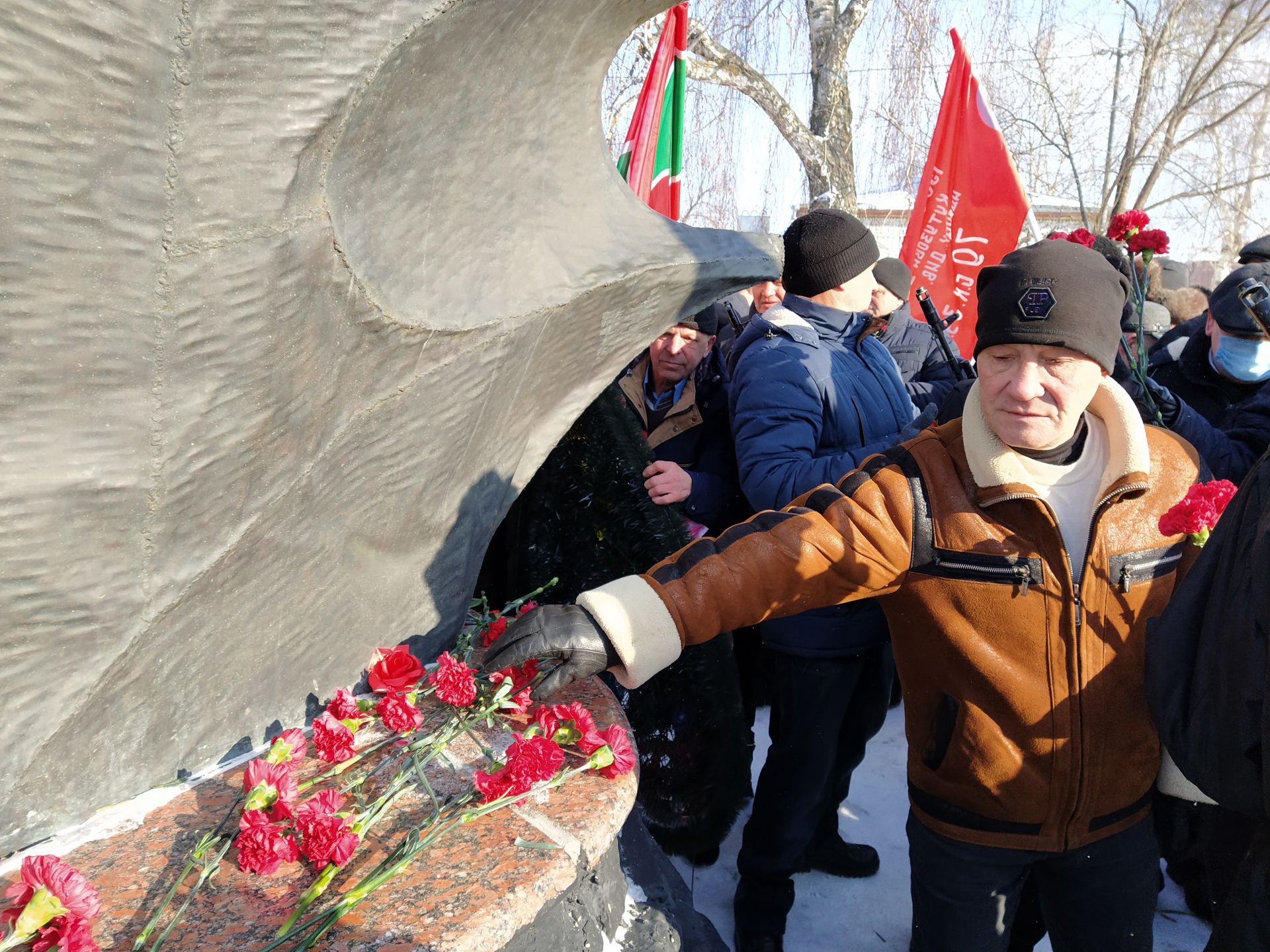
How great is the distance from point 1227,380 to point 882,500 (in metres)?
2.00

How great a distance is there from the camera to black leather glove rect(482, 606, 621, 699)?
157 cm

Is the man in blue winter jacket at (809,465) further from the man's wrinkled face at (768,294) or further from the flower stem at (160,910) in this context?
the flower stem at (160,910)

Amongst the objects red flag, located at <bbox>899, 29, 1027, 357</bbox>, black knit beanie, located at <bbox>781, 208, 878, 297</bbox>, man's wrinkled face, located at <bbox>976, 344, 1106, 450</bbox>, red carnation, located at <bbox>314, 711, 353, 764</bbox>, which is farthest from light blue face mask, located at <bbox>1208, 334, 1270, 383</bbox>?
red carnation, located at <bbox>314, 711, 353, 764</bbox>

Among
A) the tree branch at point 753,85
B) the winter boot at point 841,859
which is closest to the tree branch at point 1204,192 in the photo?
the tree branch at point 753,85

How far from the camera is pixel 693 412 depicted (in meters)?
3.13

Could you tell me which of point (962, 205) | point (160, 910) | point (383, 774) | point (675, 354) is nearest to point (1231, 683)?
point (383, 774)

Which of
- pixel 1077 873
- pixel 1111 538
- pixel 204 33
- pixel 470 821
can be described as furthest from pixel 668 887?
pixel 204 33

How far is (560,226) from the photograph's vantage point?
1.71 meters

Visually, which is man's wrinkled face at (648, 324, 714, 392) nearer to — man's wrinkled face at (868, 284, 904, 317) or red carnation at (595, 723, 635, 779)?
man's wrinkled face at (868, 284, 904, 317)

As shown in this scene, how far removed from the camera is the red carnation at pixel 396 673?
1616 millimetres

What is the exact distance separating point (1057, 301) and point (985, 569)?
0.50 meters

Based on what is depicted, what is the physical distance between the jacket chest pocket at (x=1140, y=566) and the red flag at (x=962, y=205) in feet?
11.7

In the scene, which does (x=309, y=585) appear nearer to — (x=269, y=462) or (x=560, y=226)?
(x=269, y=462)

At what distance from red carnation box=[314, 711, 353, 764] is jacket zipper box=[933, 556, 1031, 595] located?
44.8 inches
